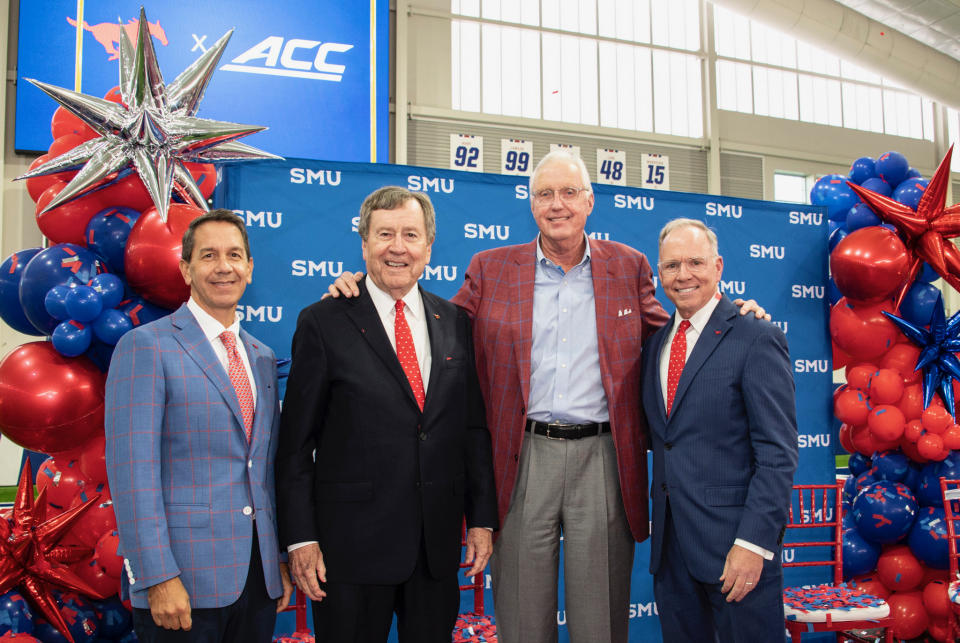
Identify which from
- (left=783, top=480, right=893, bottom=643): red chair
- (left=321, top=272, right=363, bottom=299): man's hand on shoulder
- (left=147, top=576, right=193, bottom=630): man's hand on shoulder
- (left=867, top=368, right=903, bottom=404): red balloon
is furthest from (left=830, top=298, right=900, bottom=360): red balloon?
(left=147, top=576, right=193, bottom=630): man's hand on shoulder

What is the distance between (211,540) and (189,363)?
47cm

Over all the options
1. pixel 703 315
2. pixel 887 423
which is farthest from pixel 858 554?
pixel 703 315

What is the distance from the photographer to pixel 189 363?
5.83ft

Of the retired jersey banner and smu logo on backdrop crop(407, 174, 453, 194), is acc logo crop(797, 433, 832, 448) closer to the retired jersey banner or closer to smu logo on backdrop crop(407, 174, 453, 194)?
smu logo on backdrop crop(407, 174, 453, 194)

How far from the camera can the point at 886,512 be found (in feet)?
12.3

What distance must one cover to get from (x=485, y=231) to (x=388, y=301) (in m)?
1.76

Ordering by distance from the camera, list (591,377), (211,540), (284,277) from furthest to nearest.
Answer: (284,277) < (591,377) < (211,540)

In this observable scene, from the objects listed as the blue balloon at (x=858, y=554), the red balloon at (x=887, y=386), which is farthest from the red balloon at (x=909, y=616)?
the red balloon at (x=887, y=386)

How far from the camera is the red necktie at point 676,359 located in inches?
82.7

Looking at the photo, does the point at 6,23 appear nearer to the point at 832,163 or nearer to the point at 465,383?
the point at 465,383

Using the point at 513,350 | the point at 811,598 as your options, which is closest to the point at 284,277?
the point at 513,350

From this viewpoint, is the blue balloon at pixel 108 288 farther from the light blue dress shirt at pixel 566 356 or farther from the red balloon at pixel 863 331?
the red balloon at pixel 863 331

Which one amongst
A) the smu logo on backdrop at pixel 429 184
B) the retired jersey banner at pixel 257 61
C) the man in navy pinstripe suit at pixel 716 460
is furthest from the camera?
the retired jersey banner at pixel 257 61

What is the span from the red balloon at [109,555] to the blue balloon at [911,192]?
4565mm
